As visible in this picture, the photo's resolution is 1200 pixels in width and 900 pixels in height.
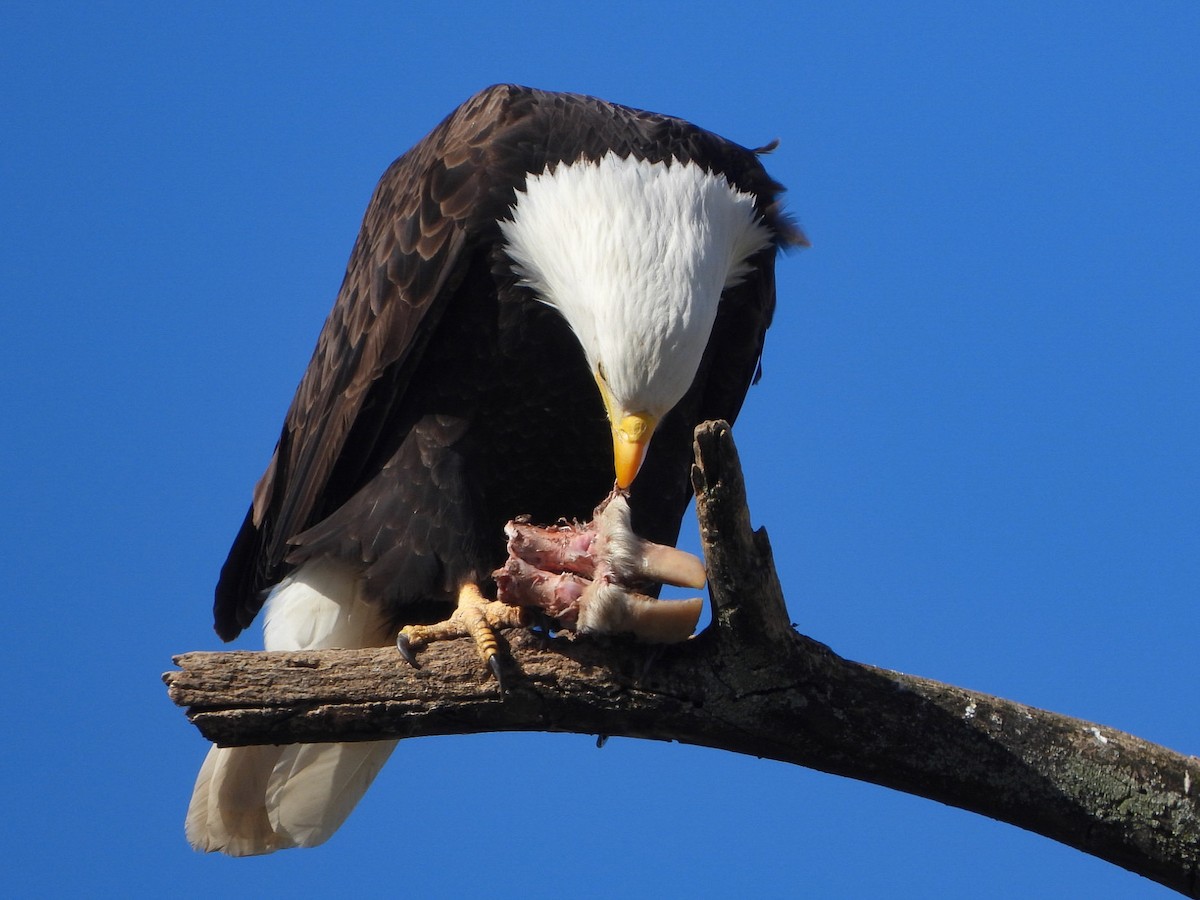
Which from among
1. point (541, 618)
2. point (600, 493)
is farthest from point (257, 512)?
point (541, 618)

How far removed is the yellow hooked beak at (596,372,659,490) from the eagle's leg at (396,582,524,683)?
1.54 feet

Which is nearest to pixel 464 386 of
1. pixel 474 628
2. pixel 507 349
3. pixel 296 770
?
pixel 507 349

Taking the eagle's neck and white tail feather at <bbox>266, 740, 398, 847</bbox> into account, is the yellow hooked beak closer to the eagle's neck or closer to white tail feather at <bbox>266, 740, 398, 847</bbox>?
the eagle's neck

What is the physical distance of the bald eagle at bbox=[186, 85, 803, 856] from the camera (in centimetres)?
409

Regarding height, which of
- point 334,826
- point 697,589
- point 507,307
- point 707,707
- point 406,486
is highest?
point 507,307

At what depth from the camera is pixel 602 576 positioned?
3641mm

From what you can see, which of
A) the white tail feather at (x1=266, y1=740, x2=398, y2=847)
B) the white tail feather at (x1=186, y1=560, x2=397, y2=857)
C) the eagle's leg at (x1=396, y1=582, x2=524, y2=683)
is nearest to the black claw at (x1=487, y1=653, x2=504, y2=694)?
the eagle's leg at (x1=396, y1=582, x2=524, y2=683)

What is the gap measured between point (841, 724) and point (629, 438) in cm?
98

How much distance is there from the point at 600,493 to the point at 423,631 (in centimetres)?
107

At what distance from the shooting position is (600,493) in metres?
4.72

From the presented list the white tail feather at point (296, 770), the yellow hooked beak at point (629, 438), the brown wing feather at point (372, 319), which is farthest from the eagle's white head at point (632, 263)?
the white tail feather at point (296, 770)

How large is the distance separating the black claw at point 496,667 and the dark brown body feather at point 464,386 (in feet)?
2.30

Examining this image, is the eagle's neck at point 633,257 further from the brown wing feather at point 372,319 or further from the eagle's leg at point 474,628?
the eagle's leg at point 474,628

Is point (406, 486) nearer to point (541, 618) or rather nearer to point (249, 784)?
point (541, 618)
